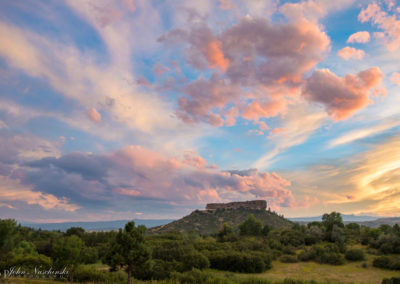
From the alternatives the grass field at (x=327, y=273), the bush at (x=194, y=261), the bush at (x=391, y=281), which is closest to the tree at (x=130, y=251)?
the grass field at (x=327, y=273)

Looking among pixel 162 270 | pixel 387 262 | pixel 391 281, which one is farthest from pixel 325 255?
pixel 162 270

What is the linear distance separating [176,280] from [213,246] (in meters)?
30.4

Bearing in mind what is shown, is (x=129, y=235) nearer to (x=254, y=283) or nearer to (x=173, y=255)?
(x=254, y=283)

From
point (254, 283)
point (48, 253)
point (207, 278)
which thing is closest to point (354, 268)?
point (254, 283)

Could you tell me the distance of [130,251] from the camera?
26.8 m

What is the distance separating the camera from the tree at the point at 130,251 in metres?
26.7

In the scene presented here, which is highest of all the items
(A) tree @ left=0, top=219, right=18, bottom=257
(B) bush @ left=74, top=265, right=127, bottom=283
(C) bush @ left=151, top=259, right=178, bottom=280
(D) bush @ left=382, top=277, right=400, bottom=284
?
(A) tree @ left=0, top=219, right=18, bottom=257

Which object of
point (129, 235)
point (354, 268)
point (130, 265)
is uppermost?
point (129, 235)

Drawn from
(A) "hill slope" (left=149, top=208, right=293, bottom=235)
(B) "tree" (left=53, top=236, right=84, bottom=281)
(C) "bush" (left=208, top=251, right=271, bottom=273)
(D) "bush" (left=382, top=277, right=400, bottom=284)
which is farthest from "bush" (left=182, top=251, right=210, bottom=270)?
(A) "hill slope" (left=149, top=208, right=293, bottom=235)

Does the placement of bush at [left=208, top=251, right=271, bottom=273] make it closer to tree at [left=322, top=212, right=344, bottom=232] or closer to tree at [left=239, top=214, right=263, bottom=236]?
tree at [left=239, top=214, right=263, bottom=236]

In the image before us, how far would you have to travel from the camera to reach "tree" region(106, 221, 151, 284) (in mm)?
26734

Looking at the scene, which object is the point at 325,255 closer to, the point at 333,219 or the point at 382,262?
the point at 382,262

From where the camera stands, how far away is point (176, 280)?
113ft

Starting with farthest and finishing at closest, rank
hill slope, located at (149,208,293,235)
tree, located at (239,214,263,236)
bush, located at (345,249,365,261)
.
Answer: hill slope, located at (149,208,293,235) < tree, located at (239,214,263,236) < bush, located at (345,249,365,261)
